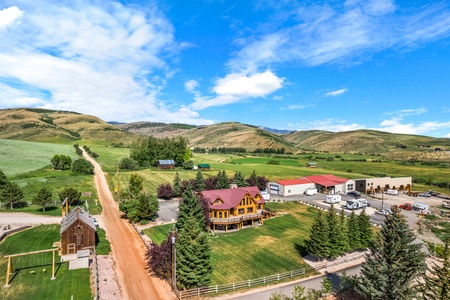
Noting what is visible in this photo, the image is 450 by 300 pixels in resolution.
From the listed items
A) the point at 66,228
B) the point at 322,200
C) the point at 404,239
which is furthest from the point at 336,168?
the point at 66,228

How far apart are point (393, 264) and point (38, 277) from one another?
37589mm

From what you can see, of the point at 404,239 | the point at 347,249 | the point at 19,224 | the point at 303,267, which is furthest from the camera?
the point at 19,224

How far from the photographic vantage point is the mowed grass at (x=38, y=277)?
26.2m

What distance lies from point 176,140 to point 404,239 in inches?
4396

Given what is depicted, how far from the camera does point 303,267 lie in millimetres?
35062

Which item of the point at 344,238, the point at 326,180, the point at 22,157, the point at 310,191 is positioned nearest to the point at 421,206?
the point at 326,180

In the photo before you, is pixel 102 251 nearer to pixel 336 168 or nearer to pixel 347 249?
pixel 347 249

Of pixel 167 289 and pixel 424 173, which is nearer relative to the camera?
pixel 167 289

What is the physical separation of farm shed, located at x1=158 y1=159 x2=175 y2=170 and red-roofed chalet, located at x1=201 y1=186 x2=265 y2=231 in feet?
203

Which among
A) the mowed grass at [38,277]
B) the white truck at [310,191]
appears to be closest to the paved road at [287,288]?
the mowed grass at [38,277]

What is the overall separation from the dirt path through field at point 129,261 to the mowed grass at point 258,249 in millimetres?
3982

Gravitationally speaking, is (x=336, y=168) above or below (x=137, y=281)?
above

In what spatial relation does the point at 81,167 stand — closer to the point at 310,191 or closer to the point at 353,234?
the point at 310,191

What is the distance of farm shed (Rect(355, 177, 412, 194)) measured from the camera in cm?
8506
